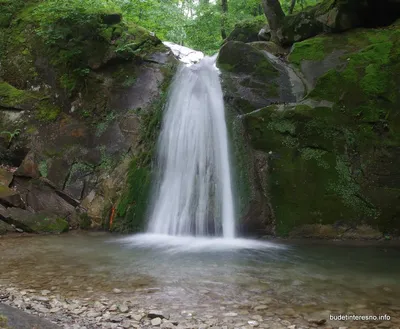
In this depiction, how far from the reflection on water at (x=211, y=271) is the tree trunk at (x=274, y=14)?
267 inches

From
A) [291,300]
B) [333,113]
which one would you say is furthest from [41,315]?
[333,113]

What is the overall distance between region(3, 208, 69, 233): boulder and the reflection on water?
0.69 metres

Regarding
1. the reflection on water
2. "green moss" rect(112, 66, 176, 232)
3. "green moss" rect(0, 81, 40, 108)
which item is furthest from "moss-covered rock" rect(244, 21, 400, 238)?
"green moss" rect(0, 81, 40, 108)

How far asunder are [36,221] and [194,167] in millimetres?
3610

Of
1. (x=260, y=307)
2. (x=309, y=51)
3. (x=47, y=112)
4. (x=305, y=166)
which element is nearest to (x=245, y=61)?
(x=309, y=51)

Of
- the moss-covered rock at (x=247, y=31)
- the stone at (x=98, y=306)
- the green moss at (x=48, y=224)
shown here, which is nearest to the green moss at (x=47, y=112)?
the green moss at (x=48, y=224)

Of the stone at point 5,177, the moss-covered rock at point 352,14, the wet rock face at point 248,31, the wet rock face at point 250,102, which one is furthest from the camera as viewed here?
the wet rock face at point 248,31

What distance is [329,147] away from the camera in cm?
756

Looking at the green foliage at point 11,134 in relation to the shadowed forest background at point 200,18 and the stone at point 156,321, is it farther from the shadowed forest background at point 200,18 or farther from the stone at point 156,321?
the stone at point 156,321

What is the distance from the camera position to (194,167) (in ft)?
27.8

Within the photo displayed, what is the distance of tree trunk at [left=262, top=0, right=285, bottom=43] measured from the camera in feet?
35.3

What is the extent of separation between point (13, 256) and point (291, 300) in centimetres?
426

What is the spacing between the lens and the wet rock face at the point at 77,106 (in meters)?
9.23

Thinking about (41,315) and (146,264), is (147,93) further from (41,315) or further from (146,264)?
(41,315)
